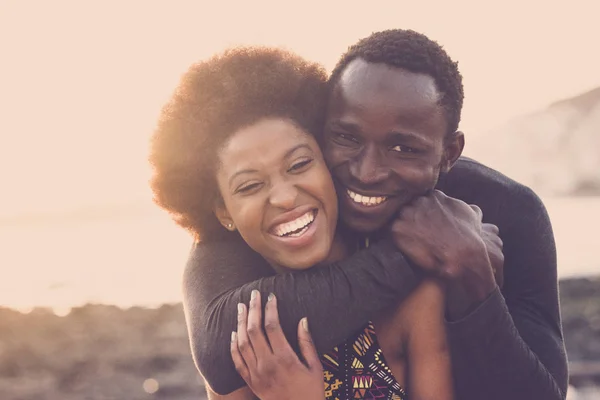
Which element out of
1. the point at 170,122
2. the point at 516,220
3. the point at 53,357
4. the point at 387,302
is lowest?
the point at 387,302

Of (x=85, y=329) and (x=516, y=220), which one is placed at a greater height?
(x=85, y=329)

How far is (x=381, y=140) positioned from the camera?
8.07ft

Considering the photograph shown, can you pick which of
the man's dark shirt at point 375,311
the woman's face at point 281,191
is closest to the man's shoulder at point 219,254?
the man's dark shirt at point 375,311

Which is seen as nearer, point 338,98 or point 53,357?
point 338,98

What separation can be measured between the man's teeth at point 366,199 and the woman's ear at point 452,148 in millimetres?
283

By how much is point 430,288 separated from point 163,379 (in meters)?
8.60

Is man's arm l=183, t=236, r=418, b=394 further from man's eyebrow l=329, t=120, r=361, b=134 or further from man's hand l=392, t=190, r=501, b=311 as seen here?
man's eyebrow l=329, t=120, r=361, b=134

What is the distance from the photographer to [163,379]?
10.5 m

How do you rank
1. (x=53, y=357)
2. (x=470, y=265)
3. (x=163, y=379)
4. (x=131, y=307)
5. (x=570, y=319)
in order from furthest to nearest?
(x=131, y=307) → (x=570, y=319) → (x=53, y=357) → (x=163, y=379) → (x=470, y=265)

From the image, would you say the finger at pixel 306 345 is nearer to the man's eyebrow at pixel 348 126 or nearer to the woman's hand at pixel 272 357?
the woman's hand at pixel 272 357

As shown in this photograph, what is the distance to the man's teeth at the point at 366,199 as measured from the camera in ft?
8.34

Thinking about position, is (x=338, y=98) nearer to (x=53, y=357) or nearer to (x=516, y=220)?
(x=516, y=220)

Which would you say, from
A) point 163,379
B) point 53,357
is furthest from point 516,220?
point 53,357

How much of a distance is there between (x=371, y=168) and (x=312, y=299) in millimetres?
466
